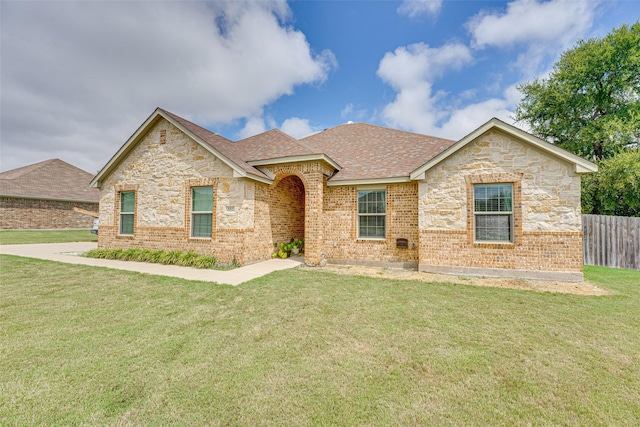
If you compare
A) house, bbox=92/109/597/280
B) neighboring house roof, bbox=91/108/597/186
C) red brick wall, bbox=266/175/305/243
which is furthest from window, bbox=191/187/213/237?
red brick wall, bbox=266/175/305/243

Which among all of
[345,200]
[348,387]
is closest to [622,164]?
[345,200]

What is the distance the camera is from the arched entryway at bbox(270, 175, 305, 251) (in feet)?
35.8

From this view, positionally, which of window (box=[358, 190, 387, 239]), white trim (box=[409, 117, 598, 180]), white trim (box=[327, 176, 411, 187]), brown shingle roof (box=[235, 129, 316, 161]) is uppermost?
brown shingle roof (box=[235, 129, 316, 161])

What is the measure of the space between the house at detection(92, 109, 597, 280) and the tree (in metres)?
→ 14.5

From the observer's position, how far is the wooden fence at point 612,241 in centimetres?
922

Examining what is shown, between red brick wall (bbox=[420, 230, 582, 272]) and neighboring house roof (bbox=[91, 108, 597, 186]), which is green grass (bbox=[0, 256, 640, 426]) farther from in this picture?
neighboring house roof (bbox=[91, 108, 597, 186])

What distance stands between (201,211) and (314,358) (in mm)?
8001

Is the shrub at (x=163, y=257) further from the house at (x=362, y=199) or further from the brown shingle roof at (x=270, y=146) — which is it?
the brown shingle roof at (x=270, y=146)

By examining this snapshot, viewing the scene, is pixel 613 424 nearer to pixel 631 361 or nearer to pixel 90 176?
pixel 631 361

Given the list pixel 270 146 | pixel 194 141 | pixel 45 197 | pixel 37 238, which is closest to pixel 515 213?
pixel 270 146

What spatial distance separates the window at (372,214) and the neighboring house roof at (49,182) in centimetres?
2587

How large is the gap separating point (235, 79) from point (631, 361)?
16651 millimetres

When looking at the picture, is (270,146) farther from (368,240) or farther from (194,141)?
(368,240)

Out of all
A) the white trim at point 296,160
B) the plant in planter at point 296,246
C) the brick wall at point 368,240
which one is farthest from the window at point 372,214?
the plant in planter at point 296,246
